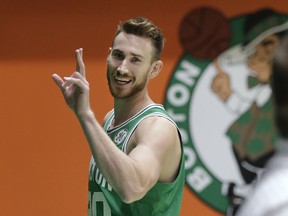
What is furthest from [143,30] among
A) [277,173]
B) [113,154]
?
[277,173]

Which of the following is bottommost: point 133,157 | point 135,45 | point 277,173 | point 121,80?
point 133,157

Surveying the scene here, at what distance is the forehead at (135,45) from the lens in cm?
245

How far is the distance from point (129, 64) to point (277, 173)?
58.9 inches

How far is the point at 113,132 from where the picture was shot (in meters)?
2.57

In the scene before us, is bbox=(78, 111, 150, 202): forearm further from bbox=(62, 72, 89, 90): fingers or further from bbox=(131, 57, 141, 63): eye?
bbox=(131, 57, 141, 63): eye

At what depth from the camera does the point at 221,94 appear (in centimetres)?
416

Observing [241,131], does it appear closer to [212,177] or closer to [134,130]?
[212,177]

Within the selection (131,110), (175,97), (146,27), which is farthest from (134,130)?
(175,97)

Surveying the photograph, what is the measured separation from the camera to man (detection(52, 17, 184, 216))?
215 centimetres

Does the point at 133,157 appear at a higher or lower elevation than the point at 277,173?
lower

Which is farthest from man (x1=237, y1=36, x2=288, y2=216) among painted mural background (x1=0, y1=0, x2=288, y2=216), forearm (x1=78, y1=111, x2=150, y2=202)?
painted mural background (x1=0, y1=0, x2=288, y2=216)

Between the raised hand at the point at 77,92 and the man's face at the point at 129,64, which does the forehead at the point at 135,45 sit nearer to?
the man's face at the point at 129,64

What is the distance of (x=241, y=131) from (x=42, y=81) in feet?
3.70

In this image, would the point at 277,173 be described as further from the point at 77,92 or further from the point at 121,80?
the point at 121,80
